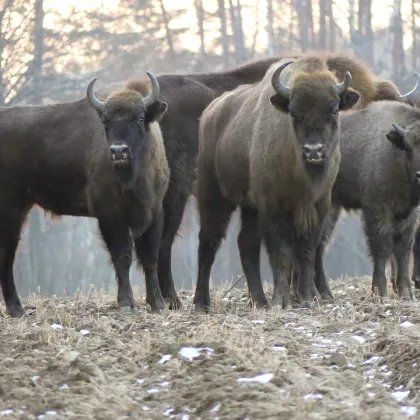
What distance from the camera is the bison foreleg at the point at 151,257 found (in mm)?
10406

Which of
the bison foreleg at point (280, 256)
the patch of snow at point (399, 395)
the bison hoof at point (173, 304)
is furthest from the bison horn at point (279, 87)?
the patch of snow at point (399, 395)

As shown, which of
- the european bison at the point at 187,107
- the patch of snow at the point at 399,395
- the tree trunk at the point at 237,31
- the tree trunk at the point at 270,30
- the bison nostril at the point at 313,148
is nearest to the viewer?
the patch of snow at the point at 399,395

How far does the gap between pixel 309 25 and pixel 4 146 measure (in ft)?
Answer: 85.1

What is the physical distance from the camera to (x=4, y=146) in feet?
37.1

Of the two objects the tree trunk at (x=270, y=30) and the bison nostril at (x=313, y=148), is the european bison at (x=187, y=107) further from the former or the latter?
the tree trunk at (x=270, y=30)

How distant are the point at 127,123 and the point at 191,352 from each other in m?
3.95

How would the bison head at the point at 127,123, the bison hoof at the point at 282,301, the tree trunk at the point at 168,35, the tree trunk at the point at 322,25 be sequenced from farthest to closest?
1. the tree trunk at the point at 168,35
2. the tree trunk at the point at 322,25
3. the bison head at the point at 127,123
4. the bison hoof at the point at 282,301

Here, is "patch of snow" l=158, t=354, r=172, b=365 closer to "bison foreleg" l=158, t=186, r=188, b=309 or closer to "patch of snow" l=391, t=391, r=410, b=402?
"patch of snow" l=391, t=391, r=410, b=402

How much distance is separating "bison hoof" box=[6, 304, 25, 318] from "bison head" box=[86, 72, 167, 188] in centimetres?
189

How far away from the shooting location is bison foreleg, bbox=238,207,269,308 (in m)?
10.7

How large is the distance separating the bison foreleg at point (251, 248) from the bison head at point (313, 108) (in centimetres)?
155

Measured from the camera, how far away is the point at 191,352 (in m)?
6.80

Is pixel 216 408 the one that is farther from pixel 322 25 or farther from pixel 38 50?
pixel 322 25

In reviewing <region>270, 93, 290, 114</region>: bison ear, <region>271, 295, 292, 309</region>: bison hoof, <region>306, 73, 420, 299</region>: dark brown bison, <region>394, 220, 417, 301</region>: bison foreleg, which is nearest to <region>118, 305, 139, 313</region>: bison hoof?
<region>271, 295, 292, 309</region>: bison hoof
